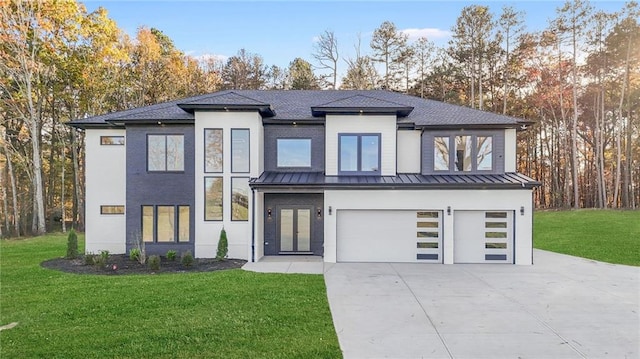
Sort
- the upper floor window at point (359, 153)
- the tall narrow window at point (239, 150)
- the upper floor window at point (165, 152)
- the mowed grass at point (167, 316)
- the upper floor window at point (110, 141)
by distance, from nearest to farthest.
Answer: the mowed grass at point (167, 316), the tall narrow window at point (239, 150), the upper floor window at point (359, 153), the upper floor window at point (165, 152), the upper floor window at point (110, 141)

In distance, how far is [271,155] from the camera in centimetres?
1380

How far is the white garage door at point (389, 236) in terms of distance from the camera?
39.9 feet

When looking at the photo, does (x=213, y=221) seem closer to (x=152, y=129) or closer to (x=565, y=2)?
(x=152, y=129)

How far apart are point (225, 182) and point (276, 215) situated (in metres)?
2.37

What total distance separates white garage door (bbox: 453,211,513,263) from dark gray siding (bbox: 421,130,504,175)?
192 cm

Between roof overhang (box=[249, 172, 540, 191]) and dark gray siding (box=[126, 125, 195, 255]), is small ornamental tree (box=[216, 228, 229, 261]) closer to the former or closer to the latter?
dark gray siding (box=[126, 125, 195, 255])

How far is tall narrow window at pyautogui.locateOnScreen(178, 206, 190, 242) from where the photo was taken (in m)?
13.2

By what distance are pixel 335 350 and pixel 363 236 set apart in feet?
23.6

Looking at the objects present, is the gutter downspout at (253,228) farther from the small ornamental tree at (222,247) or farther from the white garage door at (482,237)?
the white garage door at (482,237)

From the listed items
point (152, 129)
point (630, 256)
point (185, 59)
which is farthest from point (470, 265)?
A: point (185, 59)

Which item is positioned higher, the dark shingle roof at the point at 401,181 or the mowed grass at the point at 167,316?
the dark shingle roof at the point at 401,181

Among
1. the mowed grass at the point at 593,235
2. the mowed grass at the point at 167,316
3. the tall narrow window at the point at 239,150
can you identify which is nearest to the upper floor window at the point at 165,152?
the tall narrow window at the point at 239,150

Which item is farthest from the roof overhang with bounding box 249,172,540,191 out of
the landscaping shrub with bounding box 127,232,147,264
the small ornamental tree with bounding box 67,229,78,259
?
the small ornamental tree with bounding box 67,229,78,259

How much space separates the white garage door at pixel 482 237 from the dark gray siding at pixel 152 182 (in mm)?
9792
